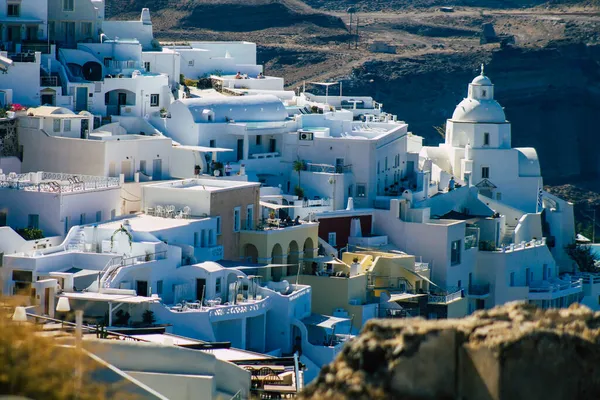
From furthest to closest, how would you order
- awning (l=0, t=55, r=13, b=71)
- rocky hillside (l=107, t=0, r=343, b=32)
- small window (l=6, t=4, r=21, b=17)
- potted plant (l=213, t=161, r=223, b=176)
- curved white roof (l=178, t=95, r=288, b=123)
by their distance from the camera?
rocky hillside (l=107, t=0, r=343, b=32)
small window (l=6, t=4, r=21, b=17)
curved white roof (l=178, t=95, r=288, b=123)
awning (l=0, t=55, r=13, b=71)
potted plant (l=213, t=161, r=223, b=176)

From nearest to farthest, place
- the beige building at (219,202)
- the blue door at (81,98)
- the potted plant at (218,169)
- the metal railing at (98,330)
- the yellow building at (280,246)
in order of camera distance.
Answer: the metal railing at (98,330), the beige building at (219,202), the yellow building at (280,246), the potted plant at (218,169), the blue door at (81,98)

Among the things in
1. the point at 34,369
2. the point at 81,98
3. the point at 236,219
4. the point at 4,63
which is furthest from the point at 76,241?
the point at 34,369

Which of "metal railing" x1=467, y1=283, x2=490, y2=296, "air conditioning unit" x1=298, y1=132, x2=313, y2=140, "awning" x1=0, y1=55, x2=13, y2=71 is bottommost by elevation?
"metal railing" x1=467, y1=283, x2=490, y2=296

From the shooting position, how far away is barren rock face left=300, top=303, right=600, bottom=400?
21203mm

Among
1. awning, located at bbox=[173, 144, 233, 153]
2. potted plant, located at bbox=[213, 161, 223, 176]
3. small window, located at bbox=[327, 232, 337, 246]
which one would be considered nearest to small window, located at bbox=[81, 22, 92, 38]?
awning, located at bbox=[173, 144, 233, 153]

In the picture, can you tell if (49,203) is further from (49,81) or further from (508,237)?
(508,237)

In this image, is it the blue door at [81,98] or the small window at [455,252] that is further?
the blue door at [81,98]

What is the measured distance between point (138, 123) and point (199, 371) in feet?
95.8

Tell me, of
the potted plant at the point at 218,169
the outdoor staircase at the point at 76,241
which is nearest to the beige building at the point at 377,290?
the potted plant at the point at 218,169

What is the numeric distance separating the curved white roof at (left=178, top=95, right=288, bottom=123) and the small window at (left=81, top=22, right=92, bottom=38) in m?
7.77

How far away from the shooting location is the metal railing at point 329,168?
6756cm

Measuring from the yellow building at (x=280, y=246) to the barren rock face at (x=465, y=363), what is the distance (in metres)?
35.3

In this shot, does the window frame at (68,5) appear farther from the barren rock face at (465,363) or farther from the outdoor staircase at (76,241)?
the barren rock face at (465,363)

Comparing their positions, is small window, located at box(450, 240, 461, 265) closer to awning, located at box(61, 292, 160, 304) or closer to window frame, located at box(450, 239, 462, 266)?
window frame, located at box(450, 239, 462, 266)
